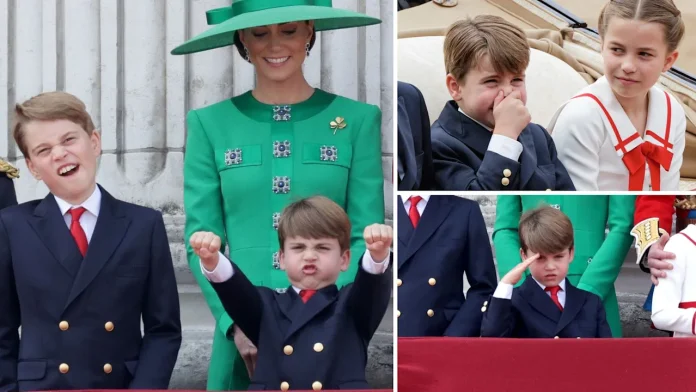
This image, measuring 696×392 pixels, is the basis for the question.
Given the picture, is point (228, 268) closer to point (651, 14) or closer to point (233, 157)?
point (233, 157)

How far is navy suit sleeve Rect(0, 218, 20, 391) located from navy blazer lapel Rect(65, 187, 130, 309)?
0.62 ft

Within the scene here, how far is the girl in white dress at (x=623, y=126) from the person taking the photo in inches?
139

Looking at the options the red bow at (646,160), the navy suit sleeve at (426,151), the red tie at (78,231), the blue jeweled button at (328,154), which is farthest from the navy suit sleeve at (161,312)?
the red bow at (646,160)

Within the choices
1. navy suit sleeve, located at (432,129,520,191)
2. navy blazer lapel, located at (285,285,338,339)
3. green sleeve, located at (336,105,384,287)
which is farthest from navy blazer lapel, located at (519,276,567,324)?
navy blazer lapel, located at (285,285,338,339)

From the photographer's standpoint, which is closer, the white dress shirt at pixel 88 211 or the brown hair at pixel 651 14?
the brown hair at pixel 651 14

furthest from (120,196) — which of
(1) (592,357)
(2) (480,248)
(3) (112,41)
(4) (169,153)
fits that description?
(1) (592,357)

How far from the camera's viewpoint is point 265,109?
3.83 m

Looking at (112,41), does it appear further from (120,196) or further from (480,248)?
(480,248)

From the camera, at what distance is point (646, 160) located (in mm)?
3592

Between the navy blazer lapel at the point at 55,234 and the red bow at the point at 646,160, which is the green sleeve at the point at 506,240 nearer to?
the red bow at the point at 646,160

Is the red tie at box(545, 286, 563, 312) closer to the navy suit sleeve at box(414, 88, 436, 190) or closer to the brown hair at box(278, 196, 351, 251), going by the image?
the navy suit sleeve at box(414, 88, 436, 190)

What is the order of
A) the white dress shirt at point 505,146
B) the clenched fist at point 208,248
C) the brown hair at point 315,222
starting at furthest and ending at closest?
the brown hair at point 315,222
the clenched fist at point 208,248
the white dress shirt at point 505,146

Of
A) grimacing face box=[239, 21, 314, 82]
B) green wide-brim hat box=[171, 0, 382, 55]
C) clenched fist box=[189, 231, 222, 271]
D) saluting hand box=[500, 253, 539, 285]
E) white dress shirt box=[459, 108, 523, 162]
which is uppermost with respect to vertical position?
green wide-brim hat box=[171, 0, 382, 55]

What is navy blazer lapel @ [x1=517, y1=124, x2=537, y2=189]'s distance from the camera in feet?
11.6
